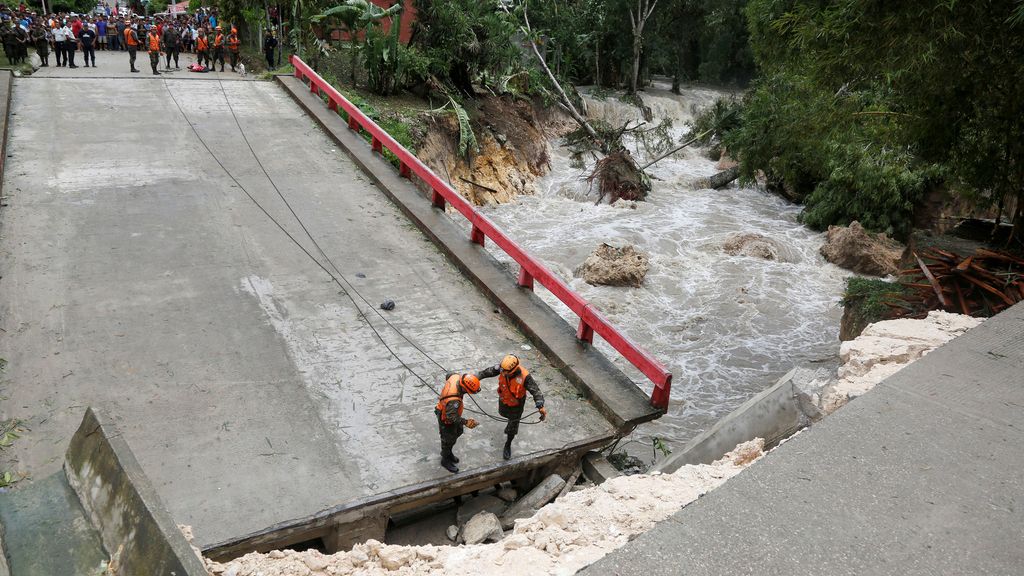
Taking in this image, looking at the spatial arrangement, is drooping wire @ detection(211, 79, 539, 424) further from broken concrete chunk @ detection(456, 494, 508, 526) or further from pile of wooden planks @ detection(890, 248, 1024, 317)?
pile of wooden planks @ detection(890, 248, 1024, 317)

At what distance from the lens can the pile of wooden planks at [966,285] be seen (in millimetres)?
8414

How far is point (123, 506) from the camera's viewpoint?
13.7ft

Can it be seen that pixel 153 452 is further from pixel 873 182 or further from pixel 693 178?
pixel 693 178

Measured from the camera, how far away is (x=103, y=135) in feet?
42.7

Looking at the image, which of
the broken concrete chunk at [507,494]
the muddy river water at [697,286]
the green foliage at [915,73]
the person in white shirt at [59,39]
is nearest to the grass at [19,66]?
the person in white shirt at [59,39]

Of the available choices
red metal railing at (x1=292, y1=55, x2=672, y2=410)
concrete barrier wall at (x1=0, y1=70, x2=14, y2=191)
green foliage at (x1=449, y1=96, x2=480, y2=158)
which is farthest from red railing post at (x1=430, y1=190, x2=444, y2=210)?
green foliage at (x1=449, y1=96, x2=480, y2=158)

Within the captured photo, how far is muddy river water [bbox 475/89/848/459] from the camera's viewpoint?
485 inches

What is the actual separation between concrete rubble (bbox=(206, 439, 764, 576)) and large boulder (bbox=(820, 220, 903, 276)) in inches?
544

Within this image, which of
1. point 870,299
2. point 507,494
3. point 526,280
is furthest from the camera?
point 870,299

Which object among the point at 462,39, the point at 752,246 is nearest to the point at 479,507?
the point at 752,246

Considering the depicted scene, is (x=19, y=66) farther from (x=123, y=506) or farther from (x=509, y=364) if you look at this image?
(x=123, y=506)

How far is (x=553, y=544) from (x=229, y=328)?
5222mm

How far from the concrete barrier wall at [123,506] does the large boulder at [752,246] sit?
51.8 ft

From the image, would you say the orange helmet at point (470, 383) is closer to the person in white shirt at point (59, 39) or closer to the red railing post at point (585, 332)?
the red railing post at point (585, 332)
